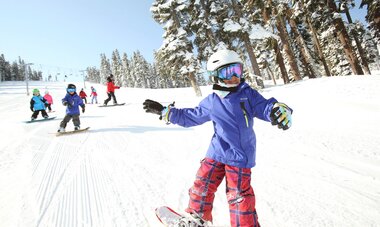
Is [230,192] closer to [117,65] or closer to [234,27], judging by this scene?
[234,27]

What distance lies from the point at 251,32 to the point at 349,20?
1013cm

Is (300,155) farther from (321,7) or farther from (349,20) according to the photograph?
(349,20)

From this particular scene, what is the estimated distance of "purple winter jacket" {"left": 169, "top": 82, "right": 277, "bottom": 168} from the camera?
8.35ft

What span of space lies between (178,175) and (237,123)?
2.07 m

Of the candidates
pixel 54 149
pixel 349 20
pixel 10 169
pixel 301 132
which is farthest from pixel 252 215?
pixel 349 20

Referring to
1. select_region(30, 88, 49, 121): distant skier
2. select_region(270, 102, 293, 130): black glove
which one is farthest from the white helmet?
select_region(30, 88, 49, 121): distant skier

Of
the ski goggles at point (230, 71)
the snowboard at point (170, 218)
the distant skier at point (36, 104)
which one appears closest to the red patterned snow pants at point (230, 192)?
the snowboard at point (170, 218)

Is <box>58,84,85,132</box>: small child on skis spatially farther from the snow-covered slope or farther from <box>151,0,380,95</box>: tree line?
<box>151,0,380,95</box>: tree line

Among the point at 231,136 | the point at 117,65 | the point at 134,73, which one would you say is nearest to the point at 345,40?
the point at 231,136

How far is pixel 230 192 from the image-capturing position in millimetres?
2469

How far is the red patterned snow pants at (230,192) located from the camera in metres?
2.33

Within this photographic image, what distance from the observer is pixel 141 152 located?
5840mm

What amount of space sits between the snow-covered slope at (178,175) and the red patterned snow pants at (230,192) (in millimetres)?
473

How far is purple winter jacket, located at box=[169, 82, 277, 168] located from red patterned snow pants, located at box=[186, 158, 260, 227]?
0.10m
